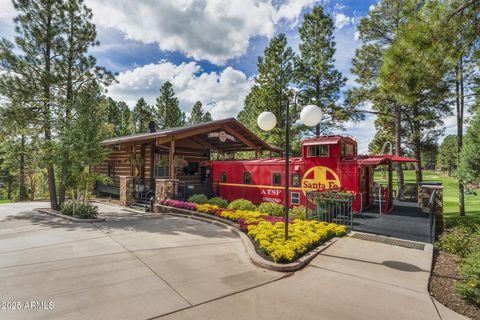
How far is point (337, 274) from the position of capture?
16.3 ft

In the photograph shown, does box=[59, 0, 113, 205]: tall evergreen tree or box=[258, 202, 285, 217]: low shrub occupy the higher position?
box=[59, 0, 113, 205]: tall evergreen tree

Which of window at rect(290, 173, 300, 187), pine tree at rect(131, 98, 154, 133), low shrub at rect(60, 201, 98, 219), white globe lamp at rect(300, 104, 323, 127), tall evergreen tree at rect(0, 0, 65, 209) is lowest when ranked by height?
low shrub at rect(60, 201, 98, 219)

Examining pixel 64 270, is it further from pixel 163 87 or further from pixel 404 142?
pixel 163 87

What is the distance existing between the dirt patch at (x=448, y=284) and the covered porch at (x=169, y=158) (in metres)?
11.2

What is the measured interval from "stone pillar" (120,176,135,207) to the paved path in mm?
7305

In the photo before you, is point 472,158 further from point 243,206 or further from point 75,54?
point 75,54

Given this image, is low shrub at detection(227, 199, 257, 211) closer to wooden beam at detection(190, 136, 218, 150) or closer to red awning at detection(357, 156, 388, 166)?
red awning at detection(357, 156, 388, 166)

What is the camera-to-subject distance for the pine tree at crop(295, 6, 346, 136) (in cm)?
2234

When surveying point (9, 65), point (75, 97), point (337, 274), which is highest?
point (9, 65)

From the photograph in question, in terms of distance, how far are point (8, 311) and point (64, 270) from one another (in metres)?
1.43

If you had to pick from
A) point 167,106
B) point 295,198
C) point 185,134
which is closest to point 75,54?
point 185,134

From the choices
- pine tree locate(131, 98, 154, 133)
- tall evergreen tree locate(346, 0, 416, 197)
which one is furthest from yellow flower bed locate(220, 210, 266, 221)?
pine tree locate(131, 98, 154, 133)

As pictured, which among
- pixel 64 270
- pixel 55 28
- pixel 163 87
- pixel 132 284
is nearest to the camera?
pixel 132 284

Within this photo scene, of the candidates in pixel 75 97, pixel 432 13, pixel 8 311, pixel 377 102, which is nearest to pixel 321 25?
pixel 377 102
